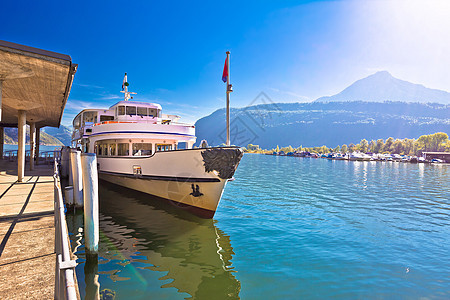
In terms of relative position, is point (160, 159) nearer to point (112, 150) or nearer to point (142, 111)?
point (142, 111)

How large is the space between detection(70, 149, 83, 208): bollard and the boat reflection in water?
0.87 metres

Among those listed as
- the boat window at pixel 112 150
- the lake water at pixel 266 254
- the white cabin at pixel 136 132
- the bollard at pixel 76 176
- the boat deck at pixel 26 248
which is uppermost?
the white cabin at pixel 136 132

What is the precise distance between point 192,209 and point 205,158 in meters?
3.05

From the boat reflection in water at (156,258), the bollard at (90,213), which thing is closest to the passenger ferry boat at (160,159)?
the boat reflection in water at (156,258)

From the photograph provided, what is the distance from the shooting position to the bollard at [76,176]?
32.1 ft

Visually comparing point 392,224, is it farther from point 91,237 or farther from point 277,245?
point 91,237

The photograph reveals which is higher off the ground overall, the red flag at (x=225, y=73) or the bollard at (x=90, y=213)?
the red flag at (x=225, y=73)

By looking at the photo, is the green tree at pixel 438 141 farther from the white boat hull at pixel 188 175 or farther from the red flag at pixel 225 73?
the white boat hull at pixel 188 175

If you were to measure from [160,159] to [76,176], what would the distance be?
3.82m

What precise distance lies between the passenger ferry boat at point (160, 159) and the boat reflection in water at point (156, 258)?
1361mm

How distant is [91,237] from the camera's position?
6.63 m

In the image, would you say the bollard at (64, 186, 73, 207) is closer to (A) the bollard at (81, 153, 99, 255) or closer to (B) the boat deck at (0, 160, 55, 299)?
(B) the boat deck at (0, 160, 55, 299)

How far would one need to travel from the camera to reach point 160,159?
12.4m

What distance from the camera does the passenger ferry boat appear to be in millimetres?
10414
